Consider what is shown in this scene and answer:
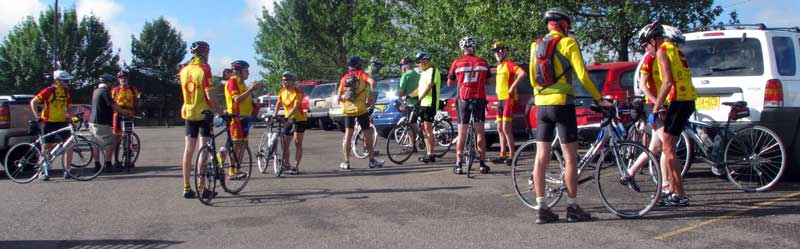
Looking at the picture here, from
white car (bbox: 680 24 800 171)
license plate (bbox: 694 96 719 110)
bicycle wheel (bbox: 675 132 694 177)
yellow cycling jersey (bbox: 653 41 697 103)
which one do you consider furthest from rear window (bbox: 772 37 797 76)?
yellow cycling jersey (bbox: 653 41 697 103)

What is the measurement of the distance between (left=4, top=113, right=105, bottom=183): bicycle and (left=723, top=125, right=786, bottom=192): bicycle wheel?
818 cm

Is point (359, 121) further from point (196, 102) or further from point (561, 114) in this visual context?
point (561, 114)

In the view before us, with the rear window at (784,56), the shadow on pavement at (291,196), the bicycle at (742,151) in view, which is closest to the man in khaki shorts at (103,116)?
the shadow on pavement at (291,196)

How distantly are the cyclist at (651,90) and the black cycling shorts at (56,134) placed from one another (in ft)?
25.8

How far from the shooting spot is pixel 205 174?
7.22 m

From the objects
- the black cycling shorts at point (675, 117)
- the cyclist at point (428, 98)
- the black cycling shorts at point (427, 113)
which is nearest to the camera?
the black cycling shorts at point (675, 117)

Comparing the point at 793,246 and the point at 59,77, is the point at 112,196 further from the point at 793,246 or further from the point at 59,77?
the point at 793,246

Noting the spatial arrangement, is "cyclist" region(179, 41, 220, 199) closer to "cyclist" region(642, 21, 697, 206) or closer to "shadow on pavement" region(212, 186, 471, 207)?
"shadow on pavement" region(212, 186, 471, 207)

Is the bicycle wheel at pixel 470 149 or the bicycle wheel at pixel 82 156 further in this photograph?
the bicycle wheel at pixel 82 156

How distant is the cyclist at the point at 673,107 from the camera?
241 inches

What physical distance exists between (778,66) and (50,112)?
9564mm

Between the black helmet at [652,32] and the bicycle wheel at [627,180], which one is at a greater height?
the black helmet at [652,32]

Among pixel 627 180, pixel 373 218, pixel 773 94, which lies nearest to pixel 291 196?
pixel 373 218

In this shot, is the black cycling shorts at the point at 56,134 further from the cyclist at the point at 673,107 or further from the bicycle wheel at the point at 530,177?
the cyclist at the point at 673,107
